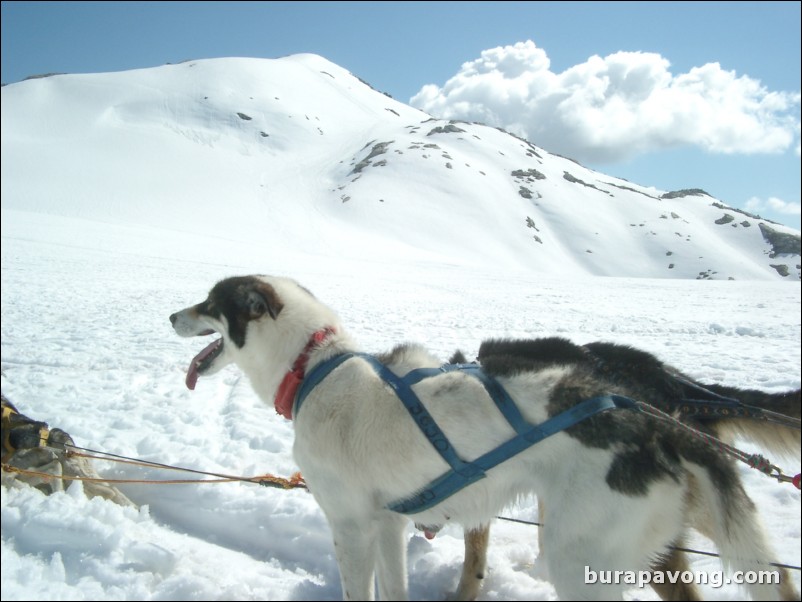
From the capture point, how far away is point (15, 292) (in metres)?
14.3

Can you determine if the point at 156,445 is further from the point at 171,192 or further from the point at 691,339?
the point at 171,192

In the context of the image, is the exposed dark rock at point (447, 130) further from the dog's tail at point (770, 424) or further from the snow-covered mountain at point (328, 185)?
the dog's tail at point (770, 424)

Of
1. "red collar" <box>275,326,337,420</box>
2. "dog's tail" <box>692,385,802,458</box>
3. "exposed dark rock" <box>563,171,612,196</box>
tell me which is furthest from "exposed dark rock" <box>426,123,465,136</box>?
"dog's tail" <box>692,385,802,458</box>

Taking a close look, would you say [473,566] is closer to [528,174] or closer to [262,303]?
[262,303]

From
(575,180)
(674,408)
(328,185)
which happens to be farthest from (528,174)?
(674,408)

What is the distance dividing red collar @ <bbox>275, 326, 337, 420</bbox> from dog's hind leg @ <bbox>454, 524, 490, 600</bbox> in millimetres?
1422

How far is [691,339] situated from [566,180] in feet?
300

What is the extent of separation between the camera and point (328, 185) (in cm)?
7062

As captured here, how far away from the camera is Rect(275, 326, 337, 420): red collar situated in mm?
3125

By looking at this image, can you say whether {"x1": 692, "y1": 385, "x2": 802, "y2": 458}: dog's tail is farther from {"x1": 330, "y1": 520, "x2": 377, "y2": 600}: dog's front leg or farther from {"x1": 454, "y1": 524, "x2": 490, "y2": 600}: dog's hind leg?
{"x1": 330, "y1": 520, "x2": 377, "y2": 600}: dog's front leg

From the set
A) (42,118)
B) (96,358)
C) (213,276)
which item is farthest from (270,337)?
(42,118)

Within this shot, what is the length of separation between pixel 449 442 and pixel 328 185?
70.7m

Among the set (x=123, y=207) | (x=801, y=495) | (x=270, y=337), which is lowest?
(x=801, y=495)

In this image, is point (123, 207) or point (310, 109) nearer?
point (123, 207)
